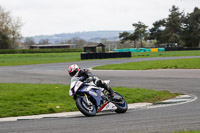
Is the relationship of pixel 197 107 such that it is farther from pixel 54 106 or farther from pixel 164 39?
pixel 164 39

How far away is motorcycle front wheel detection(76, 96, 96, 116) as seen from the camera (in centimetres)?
895

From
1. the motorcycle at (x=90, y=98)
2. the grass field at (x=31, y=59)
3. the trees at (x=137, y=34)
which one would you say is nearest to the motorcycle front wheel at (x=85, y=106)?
the motorcycle at (x=90, y=98)

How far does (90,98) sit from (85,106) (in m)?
0.35

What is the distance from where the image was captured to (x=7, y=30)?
335ft

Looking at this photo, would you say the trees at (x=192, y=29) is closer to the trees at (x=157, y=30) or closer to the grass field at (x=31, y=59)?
the trees at (x=157, y=30)

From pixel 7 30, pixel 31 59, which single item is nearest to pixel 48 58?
pixel 31 59

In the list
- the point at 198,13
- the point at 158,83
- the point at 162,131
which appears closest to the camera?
the point at 162,131

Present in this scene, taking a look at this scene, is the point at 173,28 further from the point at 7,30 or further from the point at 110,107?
the point at 110,107

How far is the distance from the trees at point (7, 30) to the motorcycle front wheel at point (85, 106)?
300ft

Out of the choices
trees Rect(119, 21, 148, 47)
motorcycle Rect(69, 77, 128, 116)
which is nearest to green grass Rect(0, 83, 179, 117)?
motorcycle Rect(69, 77, 128, 116)

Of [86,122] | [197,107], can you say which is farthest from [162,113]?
[86,122]

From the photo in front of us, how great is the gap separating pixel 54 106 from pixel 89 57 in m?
39.8

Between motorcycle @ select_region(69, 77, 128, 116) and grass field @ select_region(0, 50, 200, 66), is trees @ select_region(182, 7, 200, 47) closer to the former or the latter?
grass field @ select_region(0, 50, 200, 66)

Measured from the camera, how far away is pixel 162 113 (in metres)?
9.37
